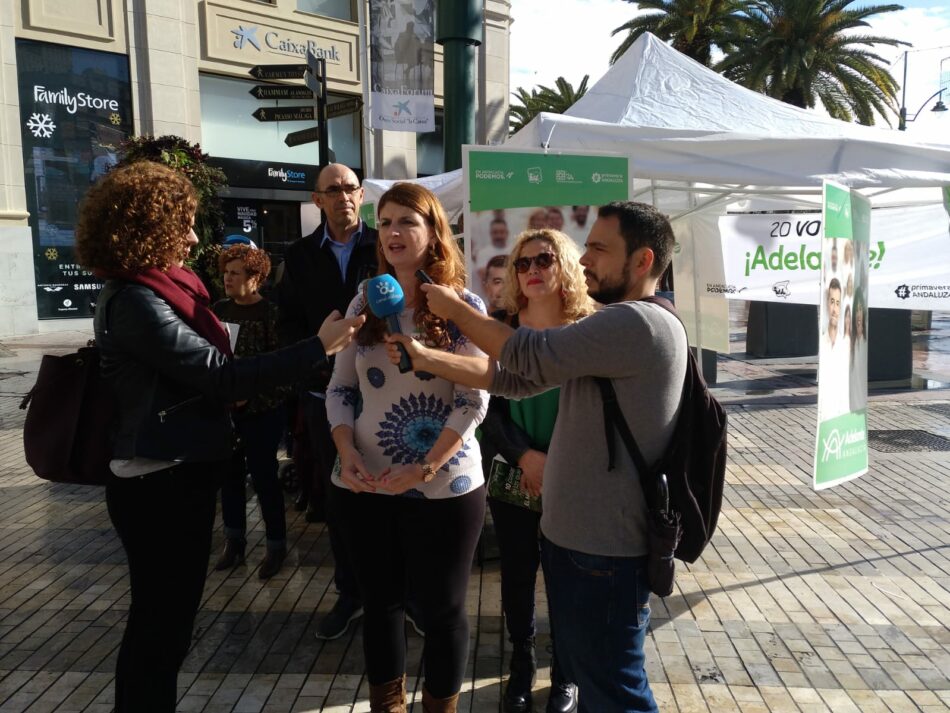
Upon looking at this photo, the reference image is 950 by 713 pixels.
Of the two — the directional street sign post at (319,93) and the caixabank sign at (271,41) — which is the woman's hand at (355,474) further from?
the caixabank sign at (271,41)

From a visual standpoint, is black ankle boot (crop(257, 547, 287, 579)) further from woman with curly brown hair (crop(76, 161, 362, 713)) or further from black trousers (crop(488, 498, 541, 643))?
woman with curly brown hair (crop(76, 161, 362, 713))

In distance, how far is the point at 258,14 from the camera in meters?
17.6

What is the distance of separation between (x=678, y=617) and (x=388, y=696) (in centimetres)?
174

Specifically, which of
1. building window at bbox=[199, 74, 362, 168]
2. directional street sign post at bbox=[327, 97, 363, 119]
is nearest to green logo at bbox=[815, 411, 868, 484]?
directional street sign post at bbox=[327, 97, 363, 119]

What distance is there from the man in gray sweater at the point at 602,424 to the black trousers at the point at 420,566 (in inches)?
17.7

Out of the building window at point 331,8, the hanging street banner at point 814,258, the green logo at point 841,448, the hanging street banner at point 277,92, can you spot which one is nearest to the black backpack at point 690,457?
the green logo at point 841,448

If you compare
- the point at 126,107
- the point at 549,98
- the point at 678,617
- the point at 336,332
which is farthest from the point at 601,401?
the point at 549,98

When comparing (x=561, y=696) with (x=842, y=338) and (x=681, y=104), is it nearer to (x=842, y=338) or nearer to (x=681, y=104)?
(x=842, y=338)

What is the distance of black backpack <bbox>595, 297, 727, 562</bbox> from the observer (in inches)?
76.1

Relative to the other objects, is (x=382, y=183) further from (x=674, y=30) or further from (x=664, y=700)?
(x=674, y=30)

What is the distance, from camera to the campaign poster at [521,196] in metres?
3.92

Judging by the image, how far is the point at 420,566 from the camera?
2416mm

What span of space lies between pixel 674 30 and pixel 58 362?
22.0 metres

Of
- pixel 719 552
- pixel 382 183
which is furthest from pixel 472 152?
pixel 382 183
